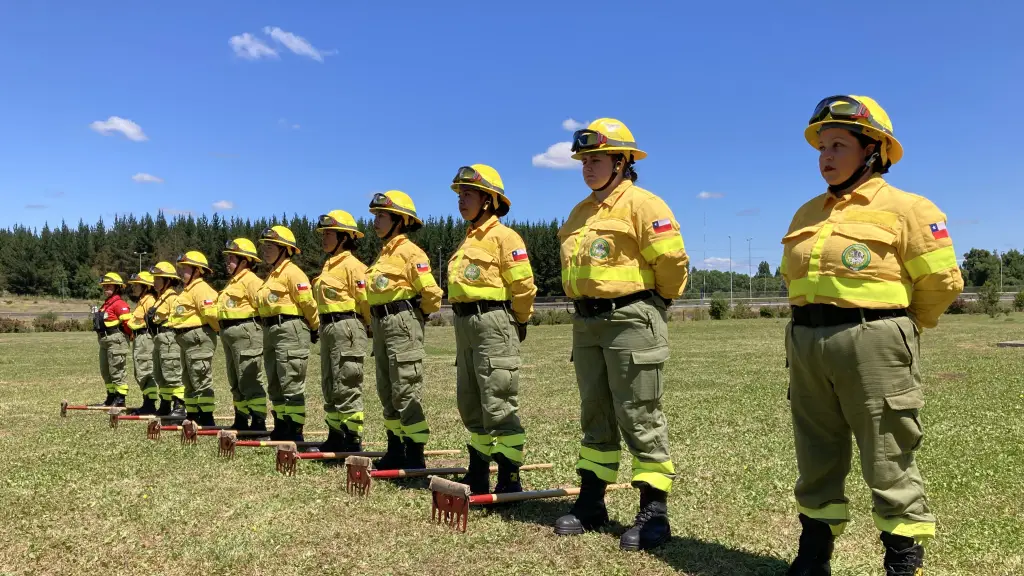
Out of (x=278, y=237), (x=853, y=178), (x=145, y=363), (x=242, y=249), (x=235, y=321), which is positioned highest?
(x=278, y=237)

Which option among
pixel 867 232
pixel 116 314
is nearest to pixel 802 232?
pixel 867 232

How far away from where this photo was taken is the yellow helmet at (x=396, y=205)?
7.64 metres

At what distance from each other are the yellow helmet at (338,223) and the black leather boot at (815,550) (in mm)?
6172

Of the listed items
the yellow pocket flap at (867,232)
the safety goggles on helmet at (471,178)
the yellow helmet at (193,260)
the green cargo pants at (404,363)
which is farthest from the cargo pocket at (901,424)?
the yellow helmet at (193,260)

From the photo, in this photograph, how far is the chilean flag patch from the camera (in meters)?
4.91

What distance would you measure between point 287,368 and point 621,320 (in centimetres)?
560

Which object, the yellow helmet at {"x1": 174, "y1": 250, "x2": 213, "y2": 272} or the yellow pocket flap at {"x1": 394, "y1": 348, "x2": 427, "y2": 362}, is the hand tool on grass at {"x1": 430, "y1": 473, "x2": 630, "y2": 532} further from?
the yellow helmet at {"x1": 174, "y1": 250, "x2": 213, "y2": 272}

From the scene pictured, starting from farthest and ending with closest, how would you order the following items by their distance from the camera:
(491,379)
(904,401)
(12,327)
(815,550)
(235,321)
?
1. (12,327)
2. (235,321)
3. (491,379)
4. (815,550)
5. (904,401)

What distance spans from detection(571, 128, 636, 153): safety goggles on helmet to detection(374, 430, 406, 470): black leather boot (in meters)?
3.88

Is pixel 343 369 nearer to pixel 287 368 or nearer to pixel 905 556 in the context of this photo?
pixel 287 368

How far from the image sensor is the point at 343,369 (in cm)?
817

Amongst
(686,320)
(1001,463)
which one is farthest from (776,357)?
(686,320)

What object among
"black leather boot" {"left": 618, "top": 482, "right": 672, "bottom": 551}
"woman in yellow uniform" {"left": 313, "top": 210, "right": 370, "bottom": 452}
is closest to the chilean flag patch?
"black leather boot" {"left": 618, "top": 482, "right": 672, "bottom": 551}

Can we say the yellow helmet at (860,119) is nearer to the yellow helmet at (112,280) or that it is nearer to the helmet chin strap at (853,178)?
the helmet chin strap at (853,178)
